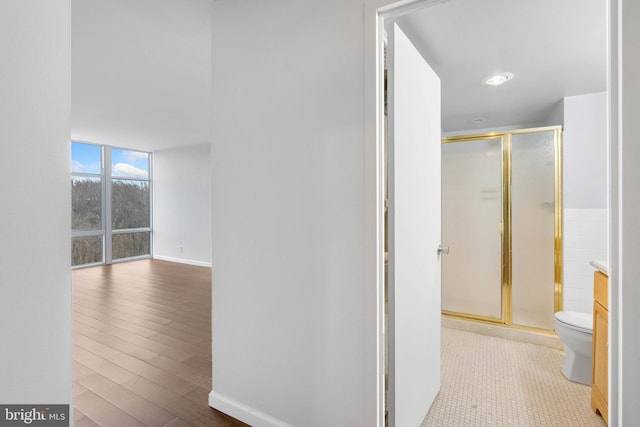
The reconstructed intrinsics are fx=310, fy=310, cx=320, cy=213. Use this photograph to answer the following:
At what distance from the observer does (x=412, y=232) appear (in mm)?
1584

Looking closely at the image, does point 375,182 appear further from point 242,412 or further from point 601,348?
point 601,348

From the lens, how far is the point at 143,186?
7.05 metres

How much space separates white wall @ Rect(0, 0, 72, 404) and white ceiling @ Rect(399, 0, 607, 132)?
1473 mm

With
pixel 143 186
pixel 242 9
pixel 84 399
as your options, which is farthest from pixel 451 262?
pixel 143 186

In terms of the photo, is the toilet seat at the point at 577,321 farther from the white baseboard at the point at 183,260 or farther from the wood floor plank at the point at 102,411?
the white baseboard at the point at 183,260

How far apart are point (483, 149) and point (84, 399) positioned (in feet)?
12.6

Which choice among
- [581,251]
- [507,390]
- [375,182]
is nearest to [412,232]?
[375,182]

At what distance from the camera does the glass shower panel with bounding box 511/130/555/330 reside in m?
2.91

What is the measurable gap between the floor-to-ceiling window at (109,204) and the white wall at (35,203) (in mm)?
6435

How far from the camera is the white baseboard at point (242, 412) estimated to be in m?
1.60

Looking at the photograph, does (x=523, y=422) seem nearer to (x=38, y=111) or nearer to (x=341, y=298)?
(x=341, y=298)

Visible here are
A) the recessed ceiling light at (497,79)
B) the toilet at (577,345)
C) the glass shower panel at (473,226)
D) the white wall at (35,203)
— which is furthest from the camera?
the glass shower panel at (473,226)
